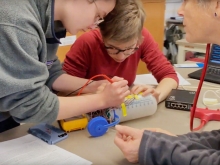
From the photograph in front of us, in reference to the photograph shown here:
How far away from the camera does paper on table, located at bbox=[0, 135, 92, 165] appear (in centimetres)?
87

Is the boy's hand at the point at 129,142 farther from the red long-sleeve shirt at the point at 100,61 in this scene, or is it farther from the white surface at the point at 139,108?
the red long-sleeve shirt at the point at 100,61

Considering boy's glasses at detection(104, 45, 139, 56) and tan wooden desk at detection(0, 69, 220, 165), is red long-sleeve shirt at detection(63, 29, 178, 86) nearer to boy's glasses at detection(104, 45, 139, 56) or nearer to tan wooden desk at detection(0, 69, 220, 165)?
boy's glasses at detection(104, 45, 139, 56)

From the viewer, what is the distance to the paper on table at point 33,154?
87 centimetres

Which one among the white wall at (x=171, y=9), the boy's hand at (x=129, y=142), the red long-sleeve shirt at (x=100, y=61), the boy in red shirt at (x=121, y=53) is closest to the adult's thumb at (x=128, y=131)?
the boy's hand at (x=129, y=142)

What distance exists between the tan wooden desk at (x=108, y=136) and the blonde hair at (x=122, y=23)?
1.13 ft

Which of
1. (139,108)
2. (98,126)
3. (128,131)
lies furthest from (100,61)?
(128,131)

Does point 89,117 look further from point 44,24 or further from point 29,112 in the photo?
point 44,24

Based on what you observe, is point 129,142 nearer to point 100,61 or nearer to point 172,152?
point 172,152

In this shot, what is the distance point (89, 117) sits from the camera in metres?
1.09

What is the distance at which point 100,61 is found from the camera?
5.05 feet

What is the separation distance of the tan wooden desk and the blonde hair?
35 cm

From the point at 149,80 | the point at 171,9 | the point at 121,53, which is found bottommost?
the point at 149,80

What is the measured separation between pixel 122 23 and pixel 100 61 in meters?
0.30

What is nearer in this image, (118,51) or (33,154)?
(33,154)
